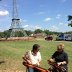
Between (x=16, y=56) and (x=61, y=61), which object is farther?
(x=16, y=56)

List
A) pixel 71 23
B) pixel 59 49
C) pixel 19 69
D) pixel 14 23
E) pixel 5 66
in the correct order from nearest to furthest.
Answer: pixel 59 49 < pixel 19 69 < pixel 5 66 < pixel 71 23 < pixel 14 23

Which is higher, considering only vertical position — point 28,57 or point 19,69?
point 28,57

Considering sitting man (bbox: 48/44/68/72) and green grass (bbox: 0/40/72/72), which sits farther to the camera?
green grass (bbox: 0/40/72/72)

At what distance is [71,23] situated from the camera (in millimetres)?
57906

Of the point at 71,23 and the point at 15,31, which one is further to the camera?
the point at 15,31

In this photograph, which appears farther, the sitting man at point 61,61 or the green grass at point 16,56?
the green grass at point 16,56

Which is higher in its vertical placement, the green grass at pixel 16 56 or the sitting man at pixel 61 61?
the sitting man at pixel 61 61

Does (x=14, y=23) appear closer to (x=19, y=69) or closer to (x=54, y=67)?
(x=19, y=69)

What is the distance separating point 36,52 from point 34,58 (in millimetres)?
217

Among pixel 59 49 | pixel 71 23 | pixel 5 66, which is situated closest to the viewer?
pixel 59 49

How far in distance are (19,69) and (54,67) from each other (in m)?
6.18

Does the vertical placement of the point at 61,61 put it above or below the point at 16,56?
above

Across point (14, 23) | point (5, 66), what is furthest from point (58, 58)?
point (14, 23)

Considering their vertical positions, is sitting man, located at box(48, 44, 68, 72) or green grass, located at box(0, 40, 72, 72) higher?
sitting man, located at box(48, 44, 68, 72)
